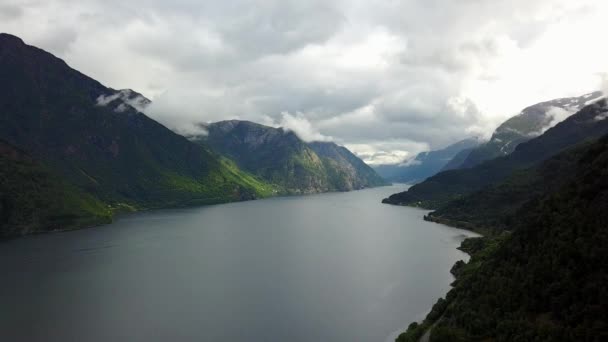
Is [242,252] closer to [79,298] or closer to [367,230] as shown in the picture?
[79,298]

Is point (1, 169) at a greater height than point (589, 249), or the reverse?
point (1, 169)

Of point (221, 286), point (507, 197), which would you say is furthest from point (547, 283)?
point (507, 197)

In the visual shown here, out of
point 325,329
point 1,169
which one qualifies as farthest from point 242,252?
point 1,169

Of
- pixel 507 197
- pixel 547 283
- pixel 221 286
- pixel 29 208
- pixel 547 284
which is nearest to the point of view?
pixel 547 284

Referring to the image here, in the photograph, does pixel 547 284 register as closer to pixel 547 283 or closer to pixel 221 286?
pixel 547 283

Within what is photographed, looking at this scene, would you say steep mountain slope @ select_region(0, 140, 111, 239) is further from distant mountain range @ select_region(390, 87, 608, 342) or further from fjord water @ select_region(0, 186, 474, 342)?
distant mountain range @ select_region(390, 87, 608, 342)

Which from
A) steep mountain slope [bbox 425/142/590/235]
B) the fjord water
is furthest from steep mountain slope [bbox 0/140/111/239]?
steep mountain slope [bbox 425/142/590/235]

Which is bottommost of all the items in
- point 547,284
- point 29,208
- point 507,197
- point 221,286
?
point 221,286
